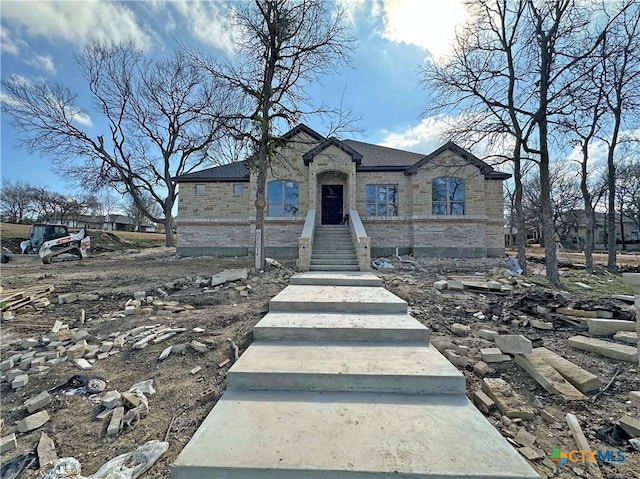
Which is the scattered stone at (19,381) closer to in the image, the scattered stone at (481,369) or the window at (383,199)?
the scattered stone at (481,369)

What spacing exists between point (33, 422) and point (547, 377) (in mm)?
5270

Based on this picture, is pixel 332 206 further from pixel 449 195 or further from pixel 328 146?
pixel 449 195

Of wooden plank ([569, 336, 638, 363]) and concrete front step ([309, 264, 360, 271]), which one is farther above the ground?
concrete front step ([309, 264, 360, 271])

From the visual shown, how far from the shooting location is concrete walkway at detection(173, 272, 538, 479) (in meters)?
1.86

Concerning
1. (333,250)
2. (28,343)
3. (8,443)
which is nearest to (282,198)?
(333,250)

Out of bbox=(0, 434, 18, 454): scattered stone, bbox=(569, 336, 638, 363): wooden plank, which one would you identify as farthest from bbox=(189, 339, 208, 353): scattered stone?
bbox=(569, 336, 638, 363): wooden plank

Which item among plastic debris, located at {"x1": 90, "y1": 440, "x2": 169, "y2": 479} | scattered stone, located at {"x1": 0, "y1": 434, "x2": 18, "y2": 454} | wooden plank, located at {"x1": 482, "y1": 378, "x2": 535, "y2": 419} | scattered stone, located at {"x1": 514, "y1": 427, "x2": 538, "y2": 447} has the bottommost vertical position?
scattered stone, located at {"x1": 0, "y1": 434, "x2": 18, "y2": 454}

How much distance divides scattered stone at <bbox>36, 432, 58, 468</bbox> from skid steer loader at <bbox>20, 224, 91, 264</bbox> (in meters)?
16.5

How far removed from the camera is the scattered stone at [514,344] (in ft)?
11.6

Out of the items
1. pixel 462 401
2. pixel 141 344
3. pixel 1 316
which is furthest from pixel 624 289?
pixel 1 316

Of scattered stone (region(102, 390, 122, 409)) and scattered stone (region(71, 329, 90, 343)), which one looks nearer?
scattered stone (region(102, 390, 122, 409))

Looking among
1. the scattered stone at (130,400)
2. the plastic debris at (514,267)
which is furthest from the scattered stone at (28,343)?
the plastic debris at (514,267)

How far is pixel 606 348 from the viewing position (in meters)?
3.68

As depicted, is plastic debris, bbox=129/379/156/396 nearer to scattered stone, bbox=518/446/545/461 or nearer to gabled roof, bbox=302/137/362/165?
scattered stone, bbox=518/446/545/461
